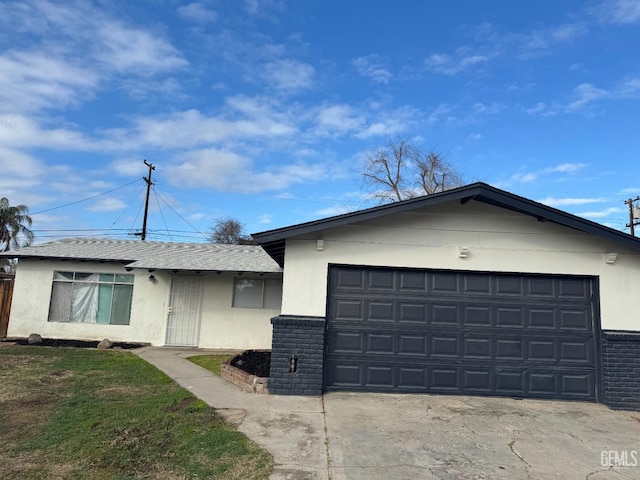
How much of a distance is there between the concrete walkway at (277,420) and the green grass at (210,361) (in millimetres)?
440

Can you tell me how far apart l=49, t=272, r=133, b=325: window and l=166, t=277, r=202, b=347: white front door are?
1433 millimetres

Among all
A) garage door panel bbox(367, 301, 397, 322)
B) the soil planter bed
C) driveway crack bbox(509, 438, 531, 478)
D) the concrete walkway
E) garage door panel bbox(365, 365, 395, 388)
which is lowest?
the concrete walkway

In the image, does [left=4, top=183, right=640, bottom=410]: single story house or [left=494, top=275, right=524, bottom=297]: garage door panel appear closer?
[left=4, top=183, right=640, bottom=410]: single story house

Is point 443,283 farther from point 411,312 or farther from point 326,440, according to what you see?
point 326,440

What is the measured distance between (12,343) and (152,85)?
28.4 ft

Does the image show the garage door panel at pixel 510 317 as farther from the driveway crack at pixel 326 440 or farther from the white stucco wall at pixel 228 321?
the white stucco wall at pixel 228 321

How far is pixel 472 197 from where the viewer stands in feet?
24.8

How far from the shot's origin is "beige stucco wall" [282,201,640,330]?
775 cm

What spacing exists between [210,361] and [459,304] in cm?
638

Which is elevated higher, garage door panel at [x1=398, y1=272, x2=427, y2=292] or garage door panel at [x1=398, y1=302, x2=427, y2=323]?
garage door panel at [x1=398, y1=272, x2=427, y2=292]

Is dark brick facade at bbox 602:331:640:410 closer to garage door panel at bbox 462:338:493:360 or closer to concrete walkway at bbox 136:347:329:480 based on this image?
garage door panel at bbox 462:338:493:360

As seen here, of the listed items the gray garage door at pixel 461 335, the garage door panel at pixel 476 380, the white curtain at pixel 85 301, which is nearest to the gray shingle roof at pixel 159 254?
the white curtain at pixel 85 301

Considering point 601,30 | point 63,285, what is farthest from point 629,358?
point 63,285

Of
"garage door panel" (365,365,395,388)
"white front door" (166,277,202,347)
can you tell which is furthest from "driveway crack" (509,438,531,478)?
"white front door" (166,277,202,347)
